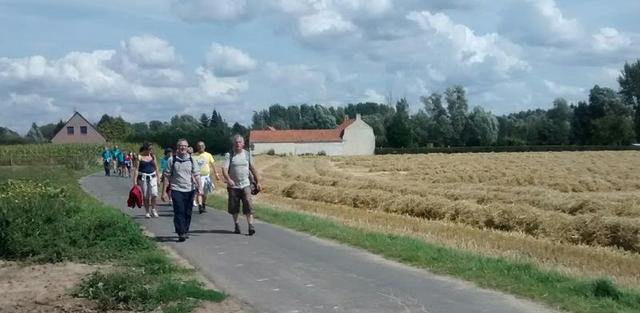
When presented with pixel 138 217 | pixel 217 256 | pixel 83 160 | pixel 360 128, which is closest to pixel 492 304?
pixel 217 256

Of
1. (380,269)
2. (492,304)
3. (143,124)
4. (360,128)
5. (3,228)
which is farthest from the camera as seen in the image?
(143,124)

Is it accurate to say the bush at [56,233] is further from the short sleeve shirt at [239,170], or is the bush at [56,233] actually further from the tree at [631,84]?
the tree at [631,84]

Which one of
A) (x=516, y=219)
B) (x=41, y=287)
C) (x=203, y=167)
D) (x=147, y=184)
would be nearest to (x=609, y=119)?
(x=516, y=219)

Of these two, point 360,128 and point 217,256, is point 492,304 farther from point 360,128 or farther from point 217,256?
point 360,128

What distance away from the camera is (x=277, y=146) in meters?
109

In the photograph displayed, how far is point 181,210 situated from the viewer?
13234 millimetres

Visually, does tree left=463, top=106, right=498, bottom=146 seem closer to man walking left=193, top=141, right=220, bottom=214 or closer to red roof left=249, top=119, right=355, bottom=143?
red roof left=249, top=119, right=355, bottom=143

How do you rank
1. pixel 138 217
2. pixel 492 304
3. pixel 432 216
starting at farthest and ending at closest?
pixel 432 216
pixel 138 217
pixel 492 304

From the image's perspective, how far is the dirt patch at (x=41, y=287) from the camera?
26.3 feet

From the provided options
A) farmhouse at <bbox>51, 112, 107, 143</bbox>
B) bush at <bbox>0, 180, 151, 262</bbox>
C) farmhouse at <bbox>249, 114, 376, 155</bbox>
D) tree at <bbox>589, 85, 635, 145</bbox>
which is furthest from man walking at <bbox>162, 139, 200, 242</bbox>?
farmhouse at <bbox>51, 112, 107, 143</bbox>

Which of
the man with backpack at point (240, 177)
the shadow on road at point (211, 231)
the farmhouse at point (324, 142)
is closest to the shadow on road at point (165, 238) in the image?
the shadow on road at point (211, 231)

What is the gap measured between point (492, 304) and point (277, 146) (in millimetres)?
101741

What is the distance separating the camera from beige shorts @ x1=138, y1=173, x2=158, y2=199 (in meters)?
17.1

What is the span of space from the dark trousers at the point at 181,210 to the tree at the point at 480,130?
96.1 metres
